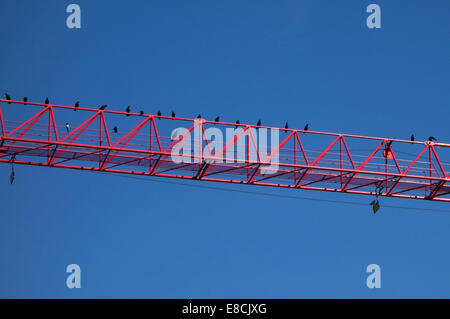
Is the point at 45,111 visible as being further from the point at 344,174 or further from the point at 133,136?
the point at 344,174

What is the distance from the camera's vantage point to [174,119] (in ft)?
261

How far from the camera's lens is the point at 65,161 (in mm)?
79188

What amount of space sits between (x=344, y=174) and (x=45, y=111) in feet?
63.0

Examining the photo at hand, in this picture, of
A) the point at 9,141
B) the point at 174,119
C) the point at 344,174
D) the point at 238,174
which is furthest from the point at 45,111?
the point at 344,174
